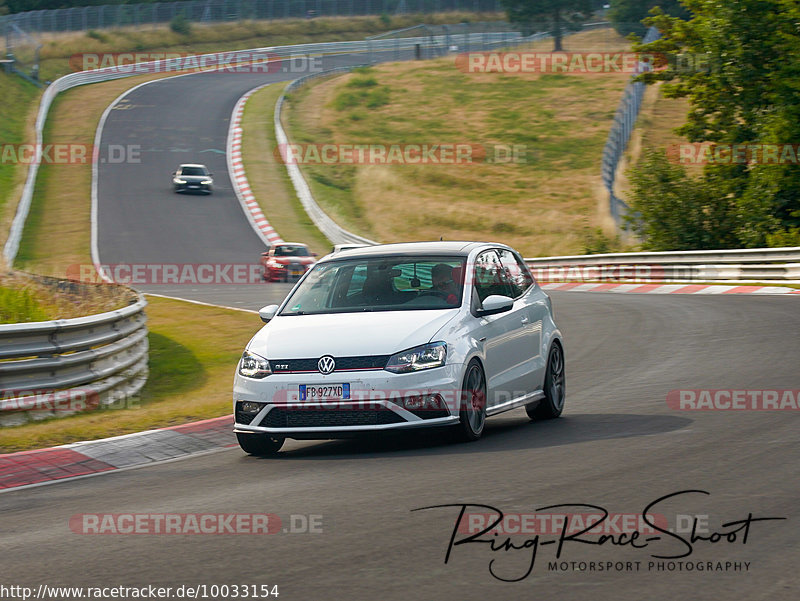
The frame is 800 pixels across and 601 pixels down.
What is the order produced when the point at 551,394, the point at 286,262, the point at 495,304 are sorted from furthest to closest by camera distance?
the point at 286,262 → the point at 551,394 → the point at 495,304

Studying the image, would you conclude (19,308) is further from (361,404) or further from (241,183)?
(241,183)

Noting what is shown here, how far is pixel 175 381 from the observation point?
→ 14602 millimetres

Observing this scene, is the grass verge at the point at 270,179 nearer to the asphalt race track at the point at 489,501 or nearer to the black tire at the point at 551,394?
the black tire at the point at 551,394

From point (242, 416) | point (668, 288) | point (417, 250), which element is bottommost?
point (668, 288)

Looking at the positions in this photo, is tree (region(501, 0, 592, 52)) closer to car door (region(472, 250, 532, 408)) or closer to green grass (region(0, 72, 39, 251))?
green grass (region(0, 72, 39, 251))

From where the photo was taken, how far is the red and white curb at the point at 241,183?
135ft

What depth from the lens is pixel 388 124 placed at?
6512 cm

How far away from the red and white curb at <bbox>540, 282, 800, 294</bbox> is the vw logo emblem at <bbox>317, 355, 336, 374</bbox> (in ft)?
57.9

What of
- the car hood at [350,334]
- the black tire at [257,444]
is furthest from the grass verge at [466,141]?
the black tire at [257,444]

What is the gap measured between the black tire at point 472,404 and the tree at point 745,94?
2265 centimetres

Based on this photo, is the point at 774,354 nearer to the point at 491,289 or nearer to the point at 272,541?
the point at 491,289

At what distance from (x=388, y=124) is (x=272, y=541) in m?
→ 59.9

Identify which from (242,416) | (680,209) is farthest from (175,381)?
(680,209)

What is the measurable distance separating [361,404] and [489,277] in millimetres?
2176
